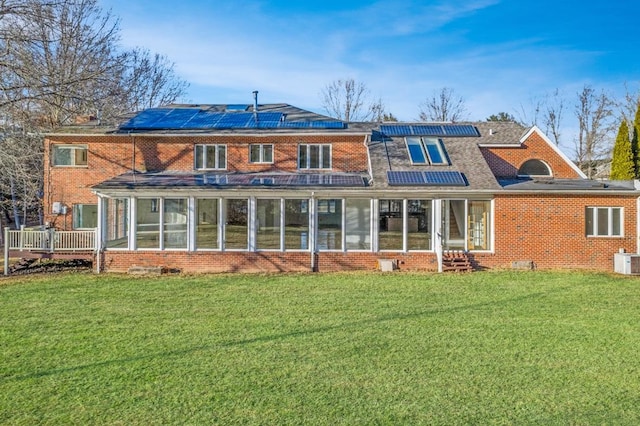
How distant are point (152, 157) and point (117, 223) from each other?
3.51 metres

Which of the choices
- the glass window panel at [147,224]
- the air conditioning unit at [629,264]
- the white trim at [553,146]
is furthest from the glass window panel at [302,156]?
the air conditioning unit at [629,264]

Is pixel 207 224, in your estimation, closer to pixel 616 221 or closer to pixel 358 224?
pixel 358 224

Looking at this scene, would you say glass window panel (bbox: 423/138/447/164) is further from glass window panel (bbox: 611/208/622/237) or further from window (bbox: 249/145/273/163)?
window (bbox: 249/145/273/163)

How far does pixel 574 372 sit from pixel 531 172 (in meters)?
15.9

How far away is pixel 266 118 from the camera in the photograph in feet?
64.1

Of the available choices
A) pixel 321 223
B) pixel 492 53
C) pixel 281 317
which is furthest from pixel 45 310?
pixel 492 53

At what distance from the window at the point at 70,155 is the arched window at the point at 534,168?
19.5 m

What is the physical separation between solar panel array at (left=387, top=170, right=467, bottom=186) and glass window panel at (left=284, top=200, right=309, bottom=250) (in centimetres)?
337

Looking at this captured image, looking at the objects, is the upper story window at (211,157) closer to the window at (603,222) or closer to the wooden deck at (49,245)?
the wooden deck at (49,245)

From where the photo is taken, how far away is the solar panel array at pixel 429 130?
19234 millimetres

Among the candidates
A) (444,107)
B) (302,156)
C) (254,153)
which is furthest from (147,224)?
(444,107)

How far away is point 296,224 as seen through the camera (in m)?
16.0

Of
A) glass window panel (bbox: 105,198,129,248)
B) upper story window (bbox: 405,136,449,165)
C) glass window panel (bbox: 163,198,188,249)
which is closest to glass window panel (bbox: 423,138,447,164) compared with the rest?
upper story window (bbox: 405,136,449,165)

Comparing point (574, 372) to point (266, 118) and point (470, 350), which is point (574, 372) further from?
point (266, 118)
